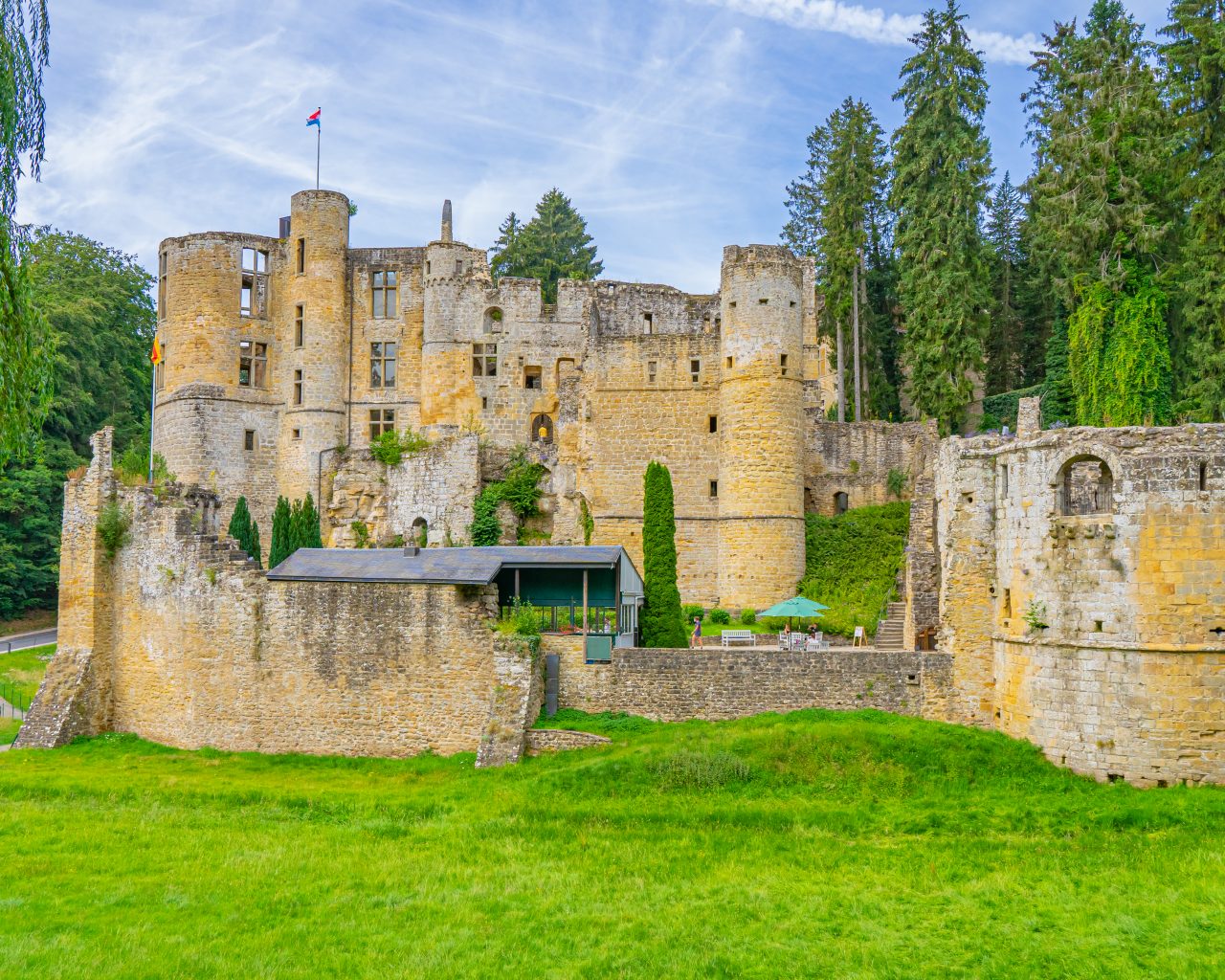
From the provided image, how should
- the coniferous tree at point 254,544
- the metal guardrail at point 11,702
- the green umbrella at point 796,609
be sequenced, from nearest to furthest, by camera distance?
1. the green umbrella at point 796,609
2. the metal guardrail at point 11,702
3. the coniferous tree at point 254,544

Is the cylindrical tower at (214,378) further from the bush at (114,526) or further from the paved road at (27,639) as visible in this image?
the bush at (114,526)

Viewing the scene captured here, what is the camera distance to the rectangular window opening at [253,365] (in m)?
43.6

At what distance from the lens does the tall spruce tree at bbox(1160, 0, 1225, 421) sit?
31797 millimetres

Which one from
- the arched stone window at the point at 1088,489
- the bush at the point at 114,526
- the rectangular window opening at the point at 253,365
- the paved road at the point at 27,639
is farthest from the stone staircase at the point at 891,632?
the paved road at the point at 27,639

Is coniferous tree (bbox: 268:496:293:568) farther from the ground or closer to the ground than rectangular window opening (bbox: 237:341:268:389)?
closer to the ground

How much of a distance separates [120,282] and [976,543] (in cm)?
4603

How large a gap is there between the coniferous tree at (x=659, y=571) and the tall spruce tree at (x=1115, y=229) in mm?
14640

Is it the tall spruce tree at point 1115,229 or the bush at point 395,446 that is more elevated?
the tall spruce tree at point 1115,229

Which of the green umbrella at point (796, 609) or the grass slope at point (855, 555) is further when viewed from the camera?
the grass slope at point (855, 555)

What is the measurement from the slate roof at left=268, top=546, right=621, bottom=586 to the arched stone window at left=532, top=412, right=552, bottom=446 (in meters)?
17.4

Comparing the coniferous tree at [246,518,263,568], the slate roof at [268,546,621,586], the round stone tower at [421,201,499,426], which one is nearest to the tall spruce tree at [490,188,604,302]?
the round stone tower at [421,201,499,426]

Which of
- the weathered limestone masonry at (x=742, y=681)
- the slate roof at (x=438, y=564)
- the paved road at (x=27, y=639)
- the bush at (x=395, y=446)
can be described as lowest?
the paved road at (x=27, y=639)

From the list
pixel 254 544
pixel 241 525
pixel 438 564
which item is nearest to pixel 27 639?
pixel 241 525

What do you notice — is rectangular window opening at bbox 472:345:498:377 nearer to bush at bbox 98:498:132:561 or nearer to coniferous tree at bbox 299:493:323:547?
coniferous tree at bbox 299:493:323:547
